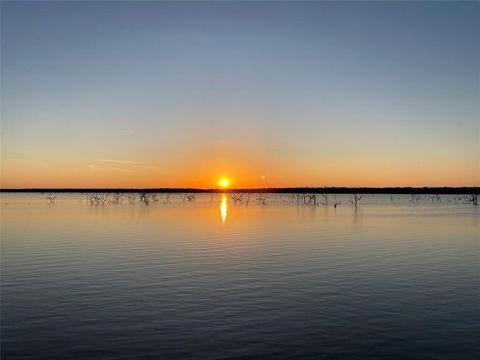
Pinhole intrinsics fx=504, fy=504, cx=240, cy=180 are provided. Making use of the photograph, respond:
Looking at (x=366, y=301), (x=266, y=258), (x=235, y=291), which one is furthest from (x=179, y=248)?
(x=366, y=301)

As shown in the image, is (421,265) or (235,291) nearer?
(235,291)

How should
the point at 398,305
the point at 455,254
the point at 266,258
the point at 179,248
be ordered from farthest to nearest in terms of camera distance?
the point at 179,248, the point at 455,254, the point at 266,258, the point at 398,305

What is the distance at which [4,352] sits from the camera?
1395 cm

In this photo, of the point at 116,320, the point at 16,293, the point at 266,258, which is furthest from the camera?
the point at 266,258

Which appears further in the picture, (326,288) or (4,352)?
(326,288)

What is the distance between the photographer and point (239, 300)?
19969 millimetres

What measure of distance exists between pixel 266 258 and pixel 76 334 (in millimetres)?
17404

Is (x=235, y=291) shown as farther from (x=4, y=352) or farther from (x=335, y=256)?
(x=335, y=256)

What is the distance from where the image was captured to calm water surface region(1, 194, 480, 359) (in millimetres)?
14453

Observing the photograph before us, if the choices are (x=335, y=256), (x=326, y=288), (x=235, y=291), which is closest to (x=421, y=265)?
(x=335, y=256)

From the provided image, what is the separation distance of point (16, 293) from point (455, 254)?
27092 mm

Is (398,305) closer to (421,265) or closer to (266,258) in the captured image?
(421,265)

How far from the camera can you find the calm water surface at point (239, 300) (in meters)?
14.5

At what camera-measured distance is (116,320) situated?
1702cm
